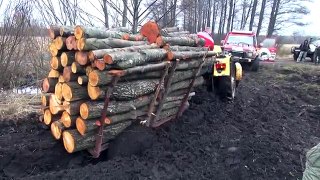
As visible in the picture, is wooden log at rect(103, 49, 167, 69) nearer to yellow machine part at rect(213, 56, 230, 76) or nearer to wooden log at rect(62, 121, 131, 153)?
wooden log at rect(62, 121, 131, 153)

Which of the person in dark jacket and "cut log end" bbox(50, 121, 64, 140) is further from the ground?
"cut log end" bbox(50, 121, 64, 140)

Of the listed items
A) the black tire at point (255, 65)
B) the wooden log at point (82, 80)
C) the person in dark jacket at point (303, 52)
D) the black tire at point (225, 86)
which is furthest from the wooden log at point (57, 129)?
the person in dark jacket at point (303, 52)

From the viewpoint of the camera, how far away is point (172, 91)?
6.16 m

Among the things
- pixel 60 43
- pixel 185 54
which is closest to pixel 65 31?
pixel 60 43

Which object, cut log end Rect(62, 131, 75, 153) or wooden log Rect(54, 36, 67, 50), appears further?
wooden log Rect(54, 36, 67, 50)

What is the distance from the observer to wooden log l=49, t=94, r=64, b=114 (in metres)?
4.98

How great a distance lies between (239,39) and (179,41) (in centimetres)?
1286

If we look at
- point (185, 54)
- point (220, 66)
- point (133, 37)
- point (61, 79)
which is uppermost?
point (133, 37)

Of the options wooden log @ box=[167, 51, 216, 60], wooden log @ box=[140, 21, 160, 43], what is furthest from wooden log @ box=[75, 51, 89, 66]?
wooden log @ box=[140, 21, 160, 43]

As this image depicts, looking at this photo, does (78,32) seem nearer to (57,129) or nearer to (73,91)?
(73,91)

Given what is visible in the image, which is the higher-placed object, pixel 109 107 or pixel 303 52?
pixel 109 107

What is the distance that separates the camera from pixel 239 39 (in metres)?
18.5

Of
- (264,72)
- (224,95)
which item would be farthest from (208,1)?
(224,95)

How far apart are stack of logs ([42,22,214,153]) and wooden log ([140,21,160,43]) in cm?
4
